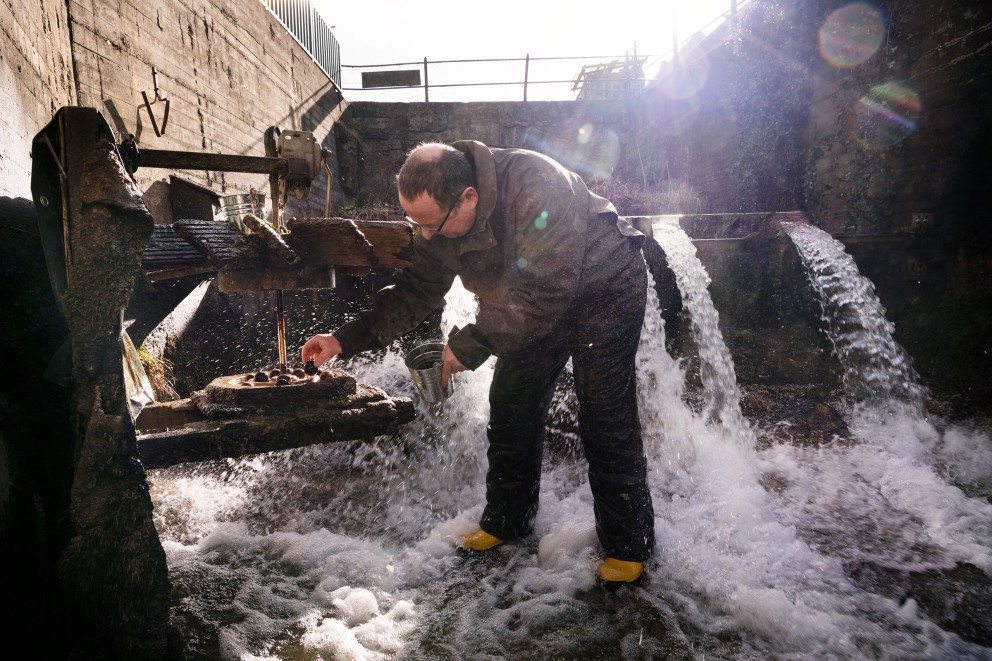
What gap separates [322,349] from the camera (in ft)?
8.98

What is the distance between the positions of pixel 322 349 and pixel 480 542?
1.40 meters

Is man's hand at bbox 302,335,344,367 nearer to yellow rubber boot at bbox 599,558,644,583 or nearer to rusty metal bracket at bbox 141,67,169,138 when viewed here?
→ yellow rubber boot at bbox 599,558,644,583

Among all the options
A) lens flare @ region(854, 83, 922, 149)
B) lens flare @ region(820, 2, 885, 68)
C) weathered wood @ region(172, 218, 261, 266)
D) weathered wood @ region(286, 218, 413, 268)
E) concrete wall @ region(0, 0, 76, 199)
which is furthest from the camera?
lens flare @ region(820, 2, 885, 68)

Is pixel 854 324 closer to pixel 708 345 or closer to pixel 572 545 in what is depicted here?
pixel 708 345

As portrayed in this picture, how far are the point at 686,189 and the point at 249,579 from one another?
1266cm

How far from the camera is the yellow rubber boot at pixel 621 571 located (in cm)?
242

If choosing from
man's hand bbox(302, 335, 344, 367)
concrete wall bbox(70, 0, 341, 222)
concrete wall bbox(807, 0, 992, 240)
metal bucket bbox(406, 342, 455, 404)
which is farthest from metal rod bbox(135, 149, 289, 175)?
concrete wall bbox(807, 0, 992, 240)

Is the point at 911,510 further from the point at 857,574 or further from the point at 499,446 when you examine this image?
the point at 499,446

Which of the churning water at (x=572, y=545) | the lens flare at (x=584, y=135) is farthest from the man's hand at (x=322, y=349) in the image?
the lens flare at (x=584, y=135)

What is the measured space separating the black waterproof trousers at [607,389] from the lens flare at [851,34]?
6700 mm

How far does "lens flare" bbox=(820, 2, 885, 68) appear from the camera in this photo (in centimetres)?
646

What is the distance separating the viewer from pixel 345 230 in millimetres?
3176

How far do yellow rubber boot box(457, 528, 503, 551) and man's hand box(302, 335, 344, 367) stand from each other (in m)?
1.29

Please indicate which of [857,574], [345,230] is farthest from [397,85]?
[857,574]
